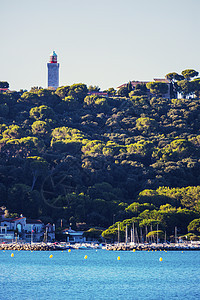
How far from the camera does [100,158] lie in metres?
130

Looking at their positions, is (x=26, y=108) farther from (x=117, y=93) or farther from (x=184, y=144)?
(x=184, y=144)

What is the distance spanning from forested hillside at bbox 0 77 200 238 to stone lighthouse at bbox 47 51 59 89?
9684 mm

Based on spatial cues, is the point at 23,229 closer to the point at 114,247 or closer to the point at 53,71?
the point at 114,247

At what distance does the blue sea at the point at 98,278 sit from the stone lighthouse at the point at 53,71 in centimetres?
10102

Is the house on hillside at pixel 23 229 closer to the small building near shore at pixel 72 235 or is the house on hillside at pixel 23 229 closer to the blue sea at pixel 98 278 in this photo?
the small building near shore at pixel 72 235

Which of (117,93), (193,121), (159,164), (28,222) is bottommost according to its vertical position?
(28,222)

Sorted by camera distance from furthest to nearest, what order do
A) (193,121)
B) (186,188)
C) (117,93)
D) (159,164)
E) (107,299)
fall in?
(117,93)
(193,121)
(159,164)
(186,188)
(107,299)

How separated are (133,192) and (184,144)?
19.7 metres

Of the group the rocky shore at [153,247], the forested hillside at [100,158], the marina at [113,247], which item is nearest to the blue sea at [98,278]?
the marina at [113,247]

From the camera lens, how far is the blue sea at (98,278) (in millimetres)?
47750

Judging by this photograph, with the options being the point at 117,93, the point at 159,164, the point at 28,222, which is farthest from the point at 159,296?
the point at 117,93

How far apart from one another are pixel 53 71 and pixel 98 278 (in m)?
128

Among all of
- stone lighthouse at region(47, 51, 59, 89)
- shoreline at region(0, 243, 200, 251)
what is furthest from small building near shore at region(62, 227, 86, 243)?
stone lighthouse at region(47, 51, 59, 89)

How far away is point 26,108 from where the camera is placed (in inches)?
6501
